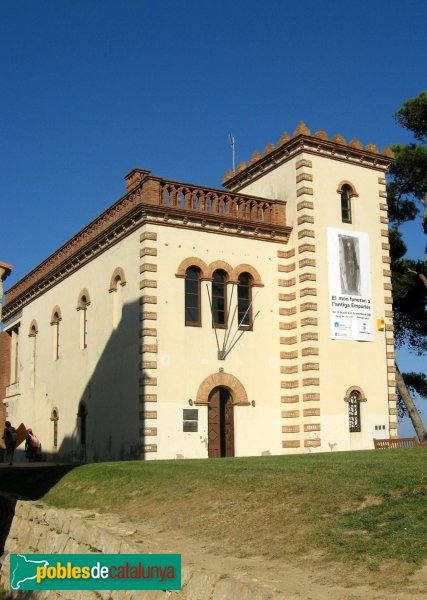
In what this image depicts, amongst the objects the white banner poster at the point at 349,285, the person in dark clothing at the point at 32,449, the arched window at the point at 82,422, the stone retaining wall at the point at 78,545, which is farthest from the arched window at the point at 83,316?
the stone retaining wall at the point at 78,545

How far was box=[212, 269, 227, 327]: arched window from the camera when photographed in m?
24.8

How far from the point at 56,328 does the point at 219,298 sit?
33.1ft

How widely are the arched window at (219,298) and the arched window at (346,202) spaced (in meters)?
5.32

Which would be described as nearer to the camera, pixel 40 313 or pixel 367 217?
pixel 367 217

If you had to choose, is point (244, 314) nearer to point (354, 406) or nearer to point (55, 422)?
point (354, 406)

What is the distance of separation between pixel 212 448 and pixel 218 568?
14.7 m

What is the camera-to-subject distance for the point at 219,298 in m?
25.1

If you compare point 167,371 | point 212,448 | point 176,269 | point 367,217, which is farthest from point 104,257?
point 367,217

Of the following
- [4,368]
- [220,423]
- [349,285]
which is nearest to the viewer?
[220,423]

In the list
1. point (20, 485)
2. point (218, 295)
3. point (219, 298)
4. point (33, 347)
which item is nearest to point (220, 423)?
point (219, 298)

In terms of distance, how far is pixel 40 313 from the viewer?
1344 inches

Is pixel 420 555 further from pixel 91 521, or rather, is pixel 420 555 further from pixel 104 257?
pixel 104 257

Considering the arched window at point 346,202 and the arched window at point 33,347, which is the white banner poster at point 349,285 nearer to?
the arched window at point 346,202

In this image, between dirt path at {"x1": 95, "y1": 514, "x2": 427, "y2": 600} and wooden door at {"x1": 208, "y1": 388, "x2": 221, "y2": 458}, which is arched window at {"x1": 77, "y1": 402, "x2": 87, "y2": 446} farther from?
dirt path at {"x1": 95, "y1": 514, "x2": 427, "y2": 600}
